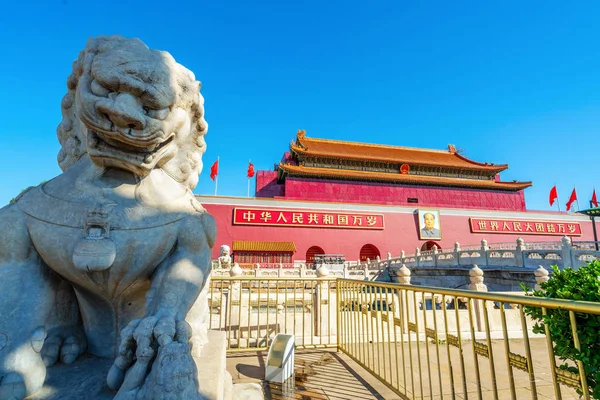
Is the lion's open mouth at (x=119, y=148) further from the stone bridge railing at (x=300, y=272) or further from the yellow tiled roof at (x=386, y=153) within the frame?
the yellow tiled roof at (x=386, y=153)

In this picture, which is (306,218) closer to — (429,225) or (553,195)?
(429,225)

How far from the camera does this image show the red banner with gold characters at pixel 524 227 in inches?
818

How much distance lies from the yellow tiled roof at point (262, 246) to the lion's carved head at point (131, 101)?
16.0 meters

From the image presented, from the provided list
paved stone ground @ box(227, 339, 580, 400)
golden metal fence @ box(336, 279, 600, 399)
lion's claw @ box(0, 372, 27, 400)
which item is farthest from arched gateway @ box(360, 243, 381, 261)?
lion's claw @ box(0, 372, 27, 400)

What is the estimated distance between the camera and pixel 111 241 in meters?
Answer: 1.32

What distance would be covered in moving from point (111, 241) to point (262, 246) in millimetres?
16310

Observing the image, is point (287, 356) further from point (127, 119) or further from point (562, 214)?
point (562, 214)

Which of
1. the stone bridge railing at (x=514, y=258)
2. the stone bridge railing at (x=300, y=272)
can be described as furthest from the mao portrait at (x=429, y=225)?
the stone bridge railing at (x=300, y=272)

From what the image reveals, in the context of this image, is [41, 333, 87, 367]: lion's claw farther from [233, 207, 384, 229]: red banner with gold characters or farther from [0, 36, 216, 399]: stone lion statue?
[233, 207, 384, 229]: red banner with gold characters

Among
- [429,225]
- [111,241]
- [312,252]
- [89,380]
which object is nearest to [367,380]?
[89,380]

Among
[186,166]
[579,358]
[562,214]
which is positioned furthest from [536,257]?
[562,214]

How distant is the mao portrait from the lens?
19.9 metres

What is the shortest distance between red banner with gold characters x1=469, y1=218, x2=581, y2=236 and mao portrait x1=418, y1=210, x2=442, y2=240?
2.55 meters

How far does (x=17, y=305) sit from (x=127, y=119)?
89 centimetres
